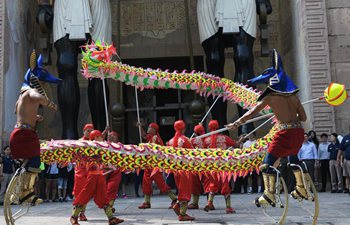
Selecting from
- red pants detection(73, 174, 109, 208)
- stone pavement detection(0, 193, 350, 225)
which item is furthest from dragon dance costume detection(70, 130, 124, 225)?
stone pavement detection(0, 193, 350, 225)

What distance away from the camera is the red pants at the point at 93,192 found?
21.4ft

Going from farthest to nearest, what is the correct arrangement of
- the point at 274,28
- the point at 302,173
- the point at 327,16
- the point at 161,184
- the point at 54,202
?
1. the point at 274,28
2. the point at 327,16
3. the point at 54,202
4. the point at 161,184
5. the point at 302,173

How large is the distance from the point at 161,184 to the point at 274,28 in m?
9.35

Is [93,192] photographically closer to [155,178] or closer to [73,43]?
[155,178]

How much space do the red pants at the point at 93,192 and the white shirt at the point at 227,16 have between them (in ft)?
21.2

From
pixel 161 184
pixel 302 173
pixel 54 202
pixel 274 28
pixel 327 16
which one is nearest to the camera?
pixel 302 173

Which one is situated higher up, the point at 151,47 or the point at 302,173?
the point at 151,47

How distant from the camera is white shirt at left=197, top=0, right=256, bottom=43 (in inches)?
464

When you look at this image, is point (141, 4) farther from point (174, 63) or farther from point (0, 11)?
point (0, 11)

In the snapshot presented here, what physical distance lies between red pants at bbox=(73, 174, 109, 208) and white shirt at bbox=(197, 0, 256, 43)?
6.46 m

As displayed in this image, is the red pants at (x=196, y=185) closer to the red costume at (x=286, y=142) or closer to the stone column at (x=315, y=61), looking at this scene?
the red costume at (x=286, y=142)

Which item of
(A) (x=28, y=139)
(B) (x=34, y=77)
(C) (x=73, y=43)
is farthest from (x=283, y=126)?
(C) (x=73, y=43)

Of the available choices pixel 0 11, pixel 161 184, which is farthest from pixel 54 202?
pixel 0 11

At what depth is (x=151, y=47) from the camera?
15.9 m
